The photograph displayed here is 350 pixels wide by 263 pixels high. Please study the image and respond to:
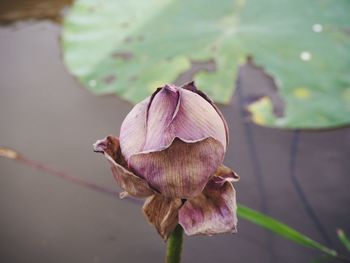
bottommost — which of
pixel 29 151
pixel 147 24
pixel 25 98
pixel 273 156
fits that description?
pixel 273 156

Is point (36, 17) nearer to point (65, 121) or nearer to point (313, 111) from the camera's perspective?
point (65, 121)

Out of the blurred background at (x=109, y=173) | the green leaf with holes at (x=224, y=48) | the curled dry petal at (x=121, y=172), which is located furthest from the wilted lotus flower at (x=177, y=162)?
the green leaf with holes at (x=224, y=48)

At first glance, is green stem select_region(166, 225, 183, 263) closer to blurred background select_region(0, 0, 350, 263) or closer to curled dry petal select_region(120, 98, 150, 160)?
curled dry petal select_region(120, 98, 150, 160)

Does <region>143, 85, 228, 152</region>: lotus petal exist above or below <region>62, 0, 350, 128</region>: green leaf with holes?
above

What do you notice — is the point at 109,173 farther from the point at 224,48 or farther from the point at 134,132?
the point at 134,132

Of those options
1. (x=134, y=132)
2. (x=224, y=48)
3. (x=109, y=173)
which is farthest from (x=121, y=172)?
(x=224, y=48)

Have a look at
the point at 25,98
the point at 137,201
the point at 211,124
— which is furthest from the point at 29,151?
the point at 211,124

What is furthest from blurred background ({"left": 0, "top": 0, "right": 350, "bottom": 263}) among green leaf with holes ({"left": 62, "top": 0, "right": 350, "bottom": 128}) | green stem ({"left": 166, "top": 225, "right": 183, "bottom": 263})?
green stem ({"left": 166, "top": 225, "right": 183, "bottom": 263})
